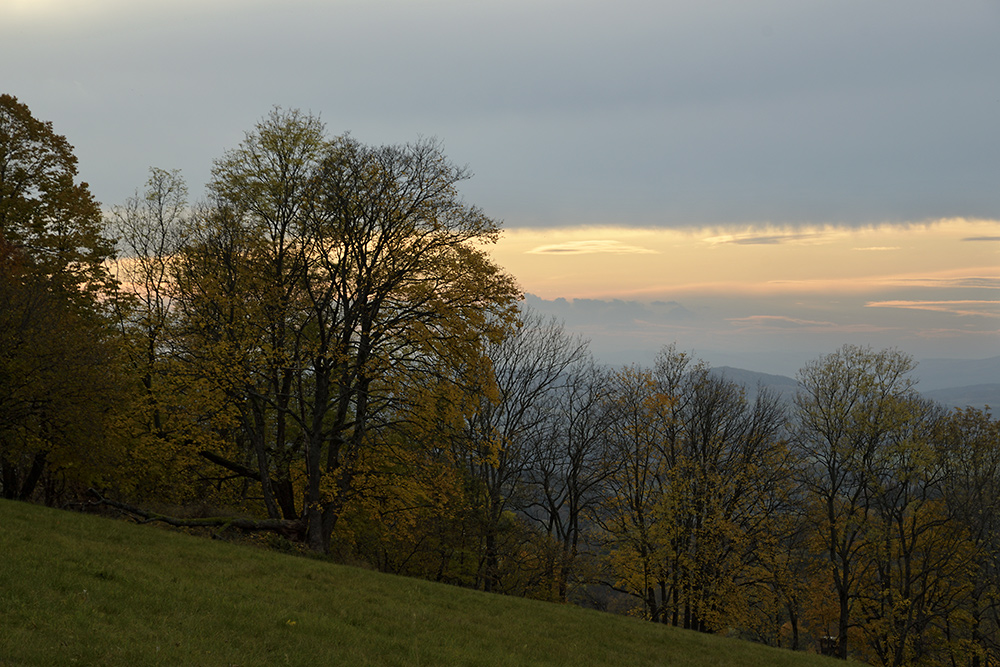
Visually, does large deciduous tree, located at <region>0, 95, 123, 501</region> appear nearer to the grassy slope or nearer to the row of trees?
the row of trees

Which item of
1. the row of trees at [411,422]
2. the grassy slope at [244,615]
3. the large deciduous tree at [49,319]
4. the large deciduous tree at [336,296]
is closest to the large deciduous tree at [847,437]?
the row of trees at [411,422]

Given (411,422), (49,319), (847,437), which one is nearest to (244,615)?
(411,422)

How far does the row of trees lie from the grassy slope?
6.20m

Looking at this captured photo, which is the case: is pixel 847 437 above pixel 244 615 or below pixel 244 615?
above

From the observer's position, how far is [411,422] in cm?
2500

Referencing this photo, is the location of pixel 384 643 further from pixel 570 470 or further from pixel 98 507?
pixel 570 470

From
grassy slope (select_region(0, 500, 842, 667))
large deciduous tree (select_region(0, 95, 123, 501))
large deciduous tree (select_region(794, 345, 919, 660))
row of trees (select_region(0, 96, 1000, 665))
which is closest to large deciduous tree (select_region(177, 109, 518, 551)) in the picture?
row of trees (select_region(0, 96, 1000, 665))

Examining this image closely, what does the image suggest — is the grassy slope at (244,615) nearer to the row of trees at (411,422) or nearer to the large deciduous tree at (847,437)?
the row of trees at (411,422)

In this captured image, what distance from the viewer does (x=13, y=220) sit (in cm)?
2820

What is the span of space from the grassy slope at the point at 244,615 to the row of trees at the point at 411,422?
620cm

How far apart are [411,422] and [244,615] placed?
1334cm

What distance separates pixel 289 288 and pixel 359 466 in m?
8.30

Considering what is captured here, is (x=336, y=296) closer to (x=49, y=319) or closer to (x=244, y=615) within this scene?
(x=49, y=319)

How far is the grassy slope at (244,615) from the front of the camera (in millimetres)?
9359
